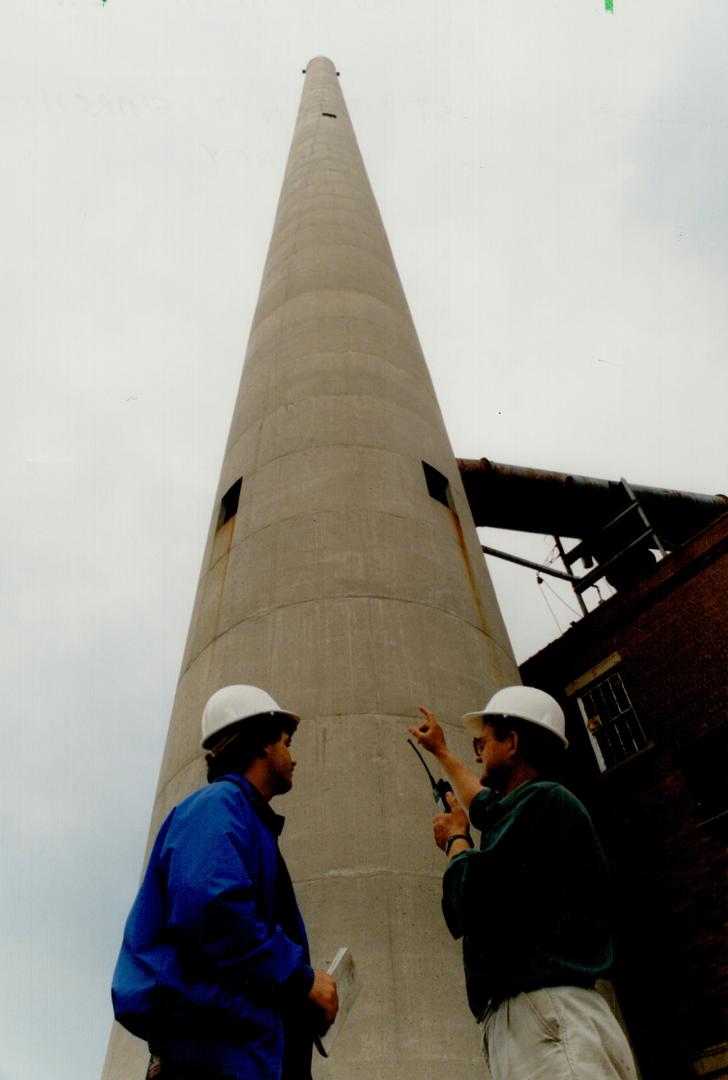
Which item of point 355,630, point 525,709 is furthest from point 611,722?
point 525,709

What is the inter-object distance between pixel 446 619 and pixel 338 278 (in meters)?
7.41

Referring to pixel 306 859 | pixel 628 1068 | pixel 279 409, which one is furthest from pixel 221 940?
pixel 279 409

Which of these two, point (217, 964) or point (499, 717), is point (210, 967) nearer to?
point (217, 964)

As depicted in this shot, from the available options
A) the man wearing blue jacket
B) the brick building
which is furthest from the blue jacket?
the brick building

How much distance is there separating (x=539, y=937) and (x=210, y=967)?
1.22m

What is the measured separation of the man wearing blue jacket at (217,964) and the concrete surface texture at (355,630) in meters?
2.32

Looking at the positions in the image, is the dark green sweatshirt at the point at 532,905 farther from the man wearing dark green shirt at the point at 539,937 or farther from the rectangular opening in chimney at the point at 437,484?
the rectangular opening in chimney at the point at 437,484

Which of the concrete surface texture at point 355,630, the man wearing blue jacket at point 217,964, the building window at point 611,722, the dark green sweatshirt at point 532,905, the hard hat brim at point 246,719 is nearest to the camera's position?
the man wearing blue jacket at point 217,964

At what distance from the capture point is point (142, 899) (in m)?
2.79

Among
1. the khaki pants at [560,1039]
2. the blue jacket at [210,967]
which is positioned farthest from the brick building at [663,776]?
the blue jacket at [210,967]

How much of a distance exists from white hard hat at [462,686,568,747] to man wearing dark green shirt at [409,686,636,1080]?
1.92ft

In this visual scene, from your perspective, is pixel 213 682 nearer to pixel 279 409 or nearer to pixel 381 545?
pixel 381 545

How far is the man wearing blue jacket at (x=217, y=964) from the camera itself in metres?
2.48

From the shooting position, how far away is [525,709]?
154 inches
